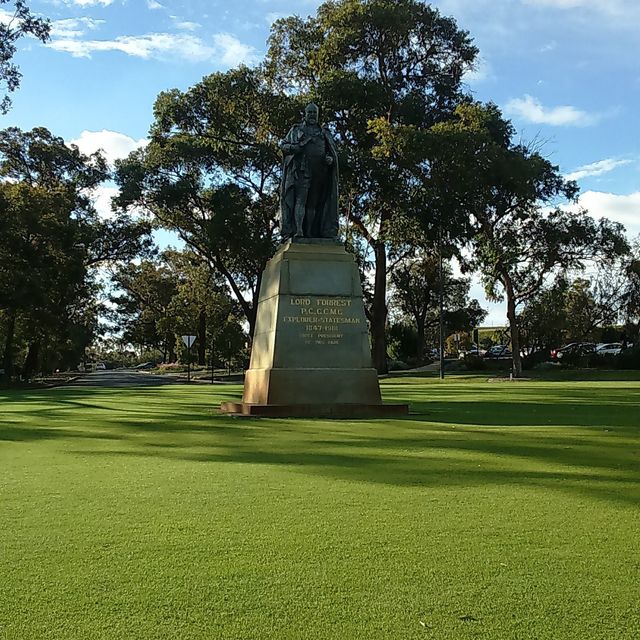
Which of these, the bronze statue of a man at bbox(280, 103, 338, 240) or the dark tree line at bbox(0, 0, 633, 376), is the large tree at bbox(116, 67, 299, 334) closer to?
the dark tree line at bbox(0, 0, 633, 376)

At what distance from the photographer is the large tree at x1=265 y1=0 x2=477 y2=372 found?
31.2m

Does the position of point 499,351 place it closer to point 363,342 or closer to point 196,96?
point 196,96

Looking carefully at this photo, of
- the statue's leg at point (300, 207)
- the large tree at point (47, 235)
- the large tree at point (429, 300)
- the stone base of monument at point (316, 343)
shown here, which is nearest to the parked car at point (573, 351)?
the large tree at point (429, 300)

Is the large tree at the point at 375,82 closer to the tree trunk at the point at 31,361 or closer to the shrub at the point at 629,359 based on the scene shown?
the shrub at the point at 629,359

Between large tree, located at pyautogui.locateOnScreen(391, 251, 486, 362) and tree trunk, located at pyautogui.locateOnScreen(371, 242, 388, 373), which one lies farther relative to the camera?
large tree, located at pyautogui.locateOnScreen(391, 251, 486, 362)

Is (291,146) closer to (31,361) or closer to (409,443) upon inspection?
(409,443)

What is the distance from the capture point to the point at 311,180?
1366 centimetres

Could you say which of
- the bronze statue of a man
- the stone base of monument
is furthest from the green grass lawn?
the bronze statue of a man

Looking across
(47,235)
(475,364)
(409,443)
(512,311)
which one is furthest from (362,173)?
(409,443)

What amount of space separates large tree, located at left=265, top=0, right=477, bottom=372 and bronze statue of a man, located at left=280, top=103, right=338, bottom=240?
16340 mm

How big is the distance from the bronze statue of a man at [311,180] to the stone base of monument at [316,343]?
93cm

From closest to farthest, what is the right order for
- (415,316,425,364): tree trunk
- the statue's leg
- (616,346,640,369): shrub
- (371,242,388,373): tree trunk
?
the statue's leg < (371,242,388,373): tree trunk < (616,346,640,369): shrub < (415,316,425,364): tree trunk

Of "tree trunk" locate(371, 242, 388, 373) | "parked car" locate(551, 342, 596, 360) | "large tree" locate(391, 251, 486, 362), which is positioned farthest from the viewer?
"large tree" locate(391, 251, 486, 362)

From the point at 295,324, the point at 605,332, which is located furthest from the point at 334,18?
the point at 605,332
